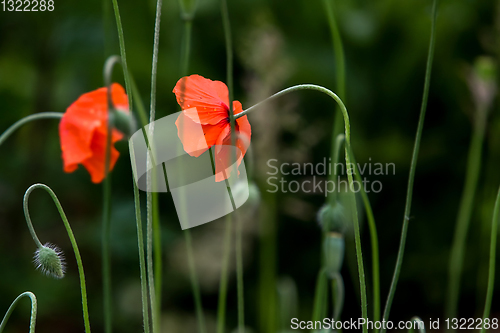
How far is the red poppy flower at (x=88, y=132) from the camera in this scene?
0.32 m

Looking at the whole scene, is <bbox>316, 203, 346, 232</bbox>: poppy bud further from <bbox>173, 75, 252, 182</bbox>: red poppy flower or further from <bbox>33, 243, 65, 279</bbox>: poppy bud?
<bbox>33, 243, 65, 279</bbox>: poppy bud

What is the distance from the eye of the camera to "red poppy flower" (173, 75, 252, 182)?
39 cm

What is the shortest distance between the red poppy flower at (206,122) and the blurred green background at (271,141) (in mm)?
491

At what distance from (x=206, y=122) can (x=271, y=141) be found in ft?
1.86

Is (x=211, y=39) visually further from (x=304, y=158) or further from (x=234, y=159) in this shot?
(x=234, y=159)

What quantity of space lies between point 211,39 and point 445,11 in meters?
0.66

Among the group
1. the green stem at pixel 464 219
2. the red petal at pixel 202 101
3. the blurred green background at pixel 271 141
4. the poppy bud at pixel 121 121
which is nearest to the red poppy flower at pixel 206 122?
the red petal at pixel 202 101

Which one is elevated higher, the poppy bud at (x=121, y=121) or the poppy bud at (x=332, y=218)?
the poppy bud at (x=121, y=121)

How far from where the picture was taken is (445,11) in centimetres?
132

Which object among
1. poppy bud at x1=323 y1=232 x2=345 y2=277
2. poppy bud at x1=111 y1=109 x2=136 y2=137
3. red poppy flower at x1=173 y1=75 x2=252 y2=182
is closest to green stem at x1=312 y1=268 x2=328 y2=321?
poppy bud at x1=323 y1=232 x2=345 y2=277

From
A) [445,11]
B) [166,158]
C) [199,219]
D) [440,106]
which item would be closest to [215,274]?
[199,219]

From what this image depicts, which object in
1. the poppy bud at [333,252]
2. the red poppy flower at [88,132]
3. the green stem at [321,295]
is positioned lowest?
the green stem at [321,295]

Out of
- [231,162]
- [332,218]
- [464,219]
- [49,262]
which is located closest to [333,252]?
[332,218]

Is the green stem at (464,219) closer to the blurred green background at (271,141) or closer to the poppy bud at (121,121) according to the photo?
the blurred green background at (271,141)
